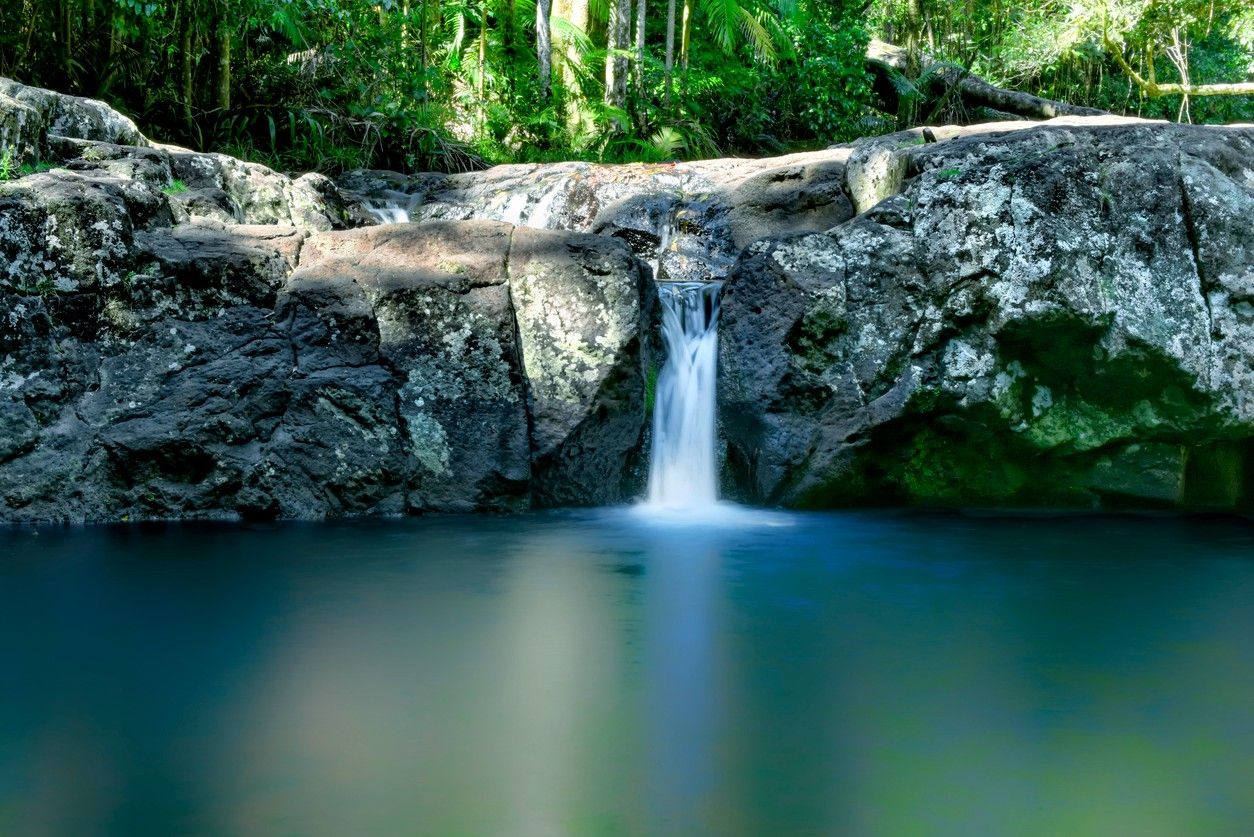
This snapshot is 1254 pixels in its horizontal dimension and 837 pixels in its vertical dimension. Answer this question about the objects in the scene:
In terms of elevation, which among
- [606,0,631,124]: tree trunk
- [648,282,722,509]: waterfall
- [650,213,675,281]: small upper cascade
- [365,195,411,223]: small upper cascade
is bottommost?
[648,282,722,509]: waterfall

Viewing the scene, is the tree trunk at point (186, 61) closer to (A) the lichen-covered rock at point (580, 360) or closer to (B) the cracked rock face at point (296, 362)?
(B) the cracked rock face at point (296, 362)

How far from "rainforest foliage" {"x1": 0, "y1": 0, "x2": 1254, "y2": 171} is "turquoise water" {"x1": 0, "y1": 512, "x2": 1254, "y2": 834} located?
606 cm

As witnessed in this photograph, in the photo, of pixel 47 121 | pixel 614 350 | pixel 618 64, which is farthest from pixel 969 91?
pixel 47 121

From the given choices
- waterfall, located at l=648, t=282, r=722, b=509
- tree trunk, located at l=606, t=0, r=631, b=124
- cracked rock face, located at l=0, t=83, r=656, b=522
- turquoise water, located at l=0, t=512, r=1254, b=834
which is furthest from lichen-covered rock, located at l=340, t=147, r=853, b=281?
tree trunk, located at l=606, t=0, r=631, b=124

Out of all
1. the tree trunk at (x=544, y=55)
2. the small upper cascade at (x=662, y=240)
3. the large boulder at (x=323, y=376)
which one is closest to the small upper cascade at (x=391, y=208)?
the small upper cascade at (x=662, y=240)

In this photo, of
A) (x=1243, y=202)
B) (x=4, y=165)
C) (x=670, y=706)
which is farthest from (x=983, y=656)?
(x=4, y=165)

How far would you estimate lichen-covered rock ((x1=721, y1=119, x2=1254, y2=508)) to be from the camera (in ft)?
22.5

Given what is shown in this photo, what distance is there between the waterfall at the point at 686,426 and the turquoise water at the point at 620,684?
124 cm

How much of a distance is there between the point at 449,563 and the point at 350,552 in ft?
1.90

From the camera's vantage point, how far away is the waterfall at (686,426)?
749 centimetres

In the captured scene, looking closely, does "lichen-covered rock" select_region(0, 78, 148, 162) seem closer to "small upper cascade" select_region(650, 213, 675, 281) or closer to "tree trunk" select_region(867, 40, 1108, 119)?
"small upper cascade" select_region(650, 213, 675, 281)

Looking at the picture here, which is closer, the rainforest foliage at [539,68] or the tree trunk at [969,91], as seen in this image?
the rainforest foliage at [539,68]

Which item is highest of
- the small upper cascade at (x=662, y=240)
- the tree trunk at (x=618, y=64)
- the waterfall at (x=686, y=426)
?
the tree trunk at (x=618, y=64)

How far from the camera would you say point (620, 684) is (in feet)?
12.9
